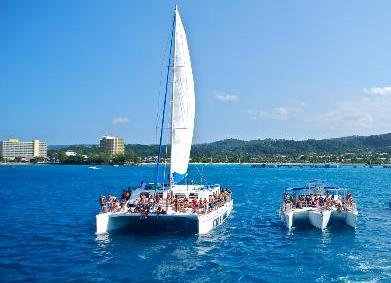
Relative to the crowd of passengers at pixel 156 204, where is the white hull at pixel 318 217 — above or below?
below

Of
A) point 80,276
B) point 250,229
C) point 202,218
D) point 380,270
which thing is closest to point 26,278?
point 80,276

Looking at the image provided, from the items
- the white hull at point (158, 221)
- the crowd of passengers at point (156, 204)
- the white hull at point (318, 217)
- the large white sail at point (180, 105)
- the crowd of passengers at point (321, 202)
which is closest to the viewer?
the white hull at point (158, 221)

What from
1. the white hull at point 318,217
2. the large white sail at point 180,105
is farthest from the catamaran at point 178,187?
the white hull at point 318,217

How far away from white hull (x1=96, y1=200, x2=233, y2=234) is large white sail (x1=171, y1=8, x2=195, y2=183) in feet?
10.1

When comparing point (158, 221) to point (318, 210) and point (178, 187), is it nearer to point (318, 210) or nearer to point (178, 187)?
point (178, 187)

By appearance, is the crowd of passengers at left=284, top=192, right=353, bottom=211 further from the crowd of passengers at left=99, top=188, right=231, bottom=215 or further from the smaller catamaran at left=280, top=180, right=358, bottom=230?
the crowd of passengers at left=99, top=188, right=231, bottom=215

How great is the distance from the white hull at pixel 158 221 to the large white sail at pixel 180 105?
121 inches

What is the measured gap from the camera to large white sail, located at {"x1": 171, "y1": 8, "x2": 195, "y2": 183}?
35.2 metres

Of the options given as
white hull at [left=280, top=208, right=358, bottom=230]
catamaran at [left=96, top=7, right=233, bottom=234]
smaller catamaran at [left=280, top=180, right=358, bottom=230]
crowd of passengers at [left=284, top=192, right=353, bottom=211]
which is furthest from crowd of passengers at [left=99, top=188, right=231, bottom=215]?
crowd of passengers at [left=284, top=192, right=353, bottom=211]

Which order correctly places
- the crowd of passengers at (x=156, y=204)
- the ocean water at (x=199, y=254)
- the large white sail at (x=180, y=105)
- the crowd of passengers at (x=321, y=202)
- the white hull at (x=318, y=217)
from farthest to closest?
the crowd of passengers at (x=321, y=202), the large white sail at (x=180, y=105), the white hull at (x=318, y=217), the crowd of passengers at (x=156, y=204), the ocean water at (x=199, y=254)

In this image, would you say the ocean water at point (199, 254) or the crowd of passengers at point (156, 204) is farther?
the crowd of passengers at point (156, 204)

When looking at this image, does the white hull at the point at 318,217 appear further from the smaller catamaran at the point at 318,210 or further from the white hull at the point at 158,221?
the white hull at the point at 158,221

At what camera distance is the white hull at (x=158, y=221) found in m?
30.7

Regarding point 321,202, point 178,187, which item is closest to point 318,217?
point 321,202
